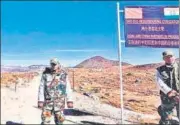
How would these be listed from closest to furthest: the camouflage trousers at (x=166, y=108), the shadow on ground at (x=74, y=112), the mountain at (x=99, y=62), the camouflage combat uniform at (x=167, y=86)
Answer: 1. the camouflage combat uniform at (x=167, y=86)
2. the camouflage trousers at (x=166, y=108)
3. the mountain at (x=99, y=62)
4. the shadow on ground at (x=74, y=112)

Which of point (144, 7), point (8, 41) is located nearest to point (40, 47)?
point (8, 41)

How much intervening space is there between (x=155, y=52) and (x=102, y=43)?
2.45 feet

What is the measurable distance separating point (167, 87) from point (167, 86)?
0.02m

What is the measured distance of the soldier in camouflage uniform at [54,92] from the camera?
1703cm

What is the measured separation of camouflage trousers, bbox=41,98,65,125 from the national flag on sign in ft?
4.82

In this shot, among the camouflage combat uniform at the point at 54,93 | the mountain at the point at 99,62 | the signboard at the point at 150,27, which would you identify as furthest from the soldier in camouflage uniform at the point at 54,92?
the signboard at the point at 150,27

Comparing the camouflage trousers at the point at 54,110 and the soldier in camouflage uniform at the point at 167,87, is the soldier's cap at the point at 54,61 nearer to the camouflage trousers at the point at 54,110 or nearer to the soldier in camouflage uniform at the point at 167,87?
the camouflage trousers at the point at 54,110

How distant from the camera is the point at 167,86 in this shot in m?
17.0

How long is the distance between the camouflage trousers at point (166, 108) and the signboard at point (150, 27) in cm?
74

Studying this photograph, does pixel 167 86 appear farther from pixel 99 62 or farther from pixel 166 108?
pixel 99 62

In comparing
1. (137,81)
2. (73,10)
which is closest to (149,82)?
(137,81)

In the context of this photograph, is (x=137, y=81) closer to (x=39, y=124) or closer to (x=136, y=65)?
(x=136, y=65)

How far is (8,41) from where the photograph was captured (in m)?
17.4

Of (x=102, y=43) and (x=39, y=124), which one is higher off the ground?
(x=102, y=43)
